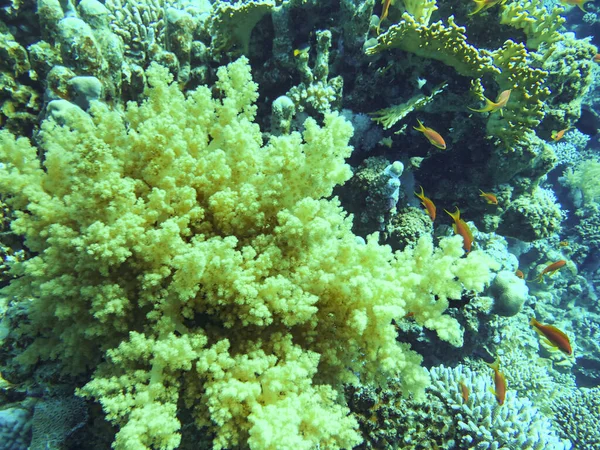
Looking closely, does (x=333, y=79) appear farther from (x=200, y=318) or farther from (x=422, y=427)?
(x=422, y=427)

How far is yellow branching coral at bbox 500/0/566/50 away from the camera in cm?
482

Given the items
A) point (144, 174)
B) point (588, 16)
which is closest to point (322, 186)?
point (144, 174)

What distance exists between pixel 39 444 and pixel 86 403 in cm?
33

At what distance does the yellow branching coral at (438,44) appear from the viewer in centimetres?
419

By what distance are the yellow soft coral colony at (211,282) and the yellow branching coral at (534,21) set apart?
4345 millimetres

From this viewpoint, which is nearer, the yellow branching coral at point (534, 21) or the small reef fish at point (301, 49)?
the small reef fish at point (301, 49)

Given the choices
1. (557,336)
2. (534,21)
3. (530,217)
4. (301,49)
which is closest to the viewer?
(557,336)

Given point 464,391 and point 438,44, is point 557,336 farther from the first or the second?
point 438,44

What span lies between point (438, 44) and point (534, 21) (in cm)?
184

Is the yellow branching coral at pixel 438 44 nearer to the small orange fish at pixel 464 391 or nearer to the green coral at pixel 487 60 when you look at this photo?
the green coral at pixel 487 60

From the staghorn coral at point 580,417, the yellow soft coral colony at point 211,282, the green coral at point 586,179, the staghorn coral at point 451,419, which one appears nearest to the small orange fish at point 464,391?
the staghorn coral at point 451,419

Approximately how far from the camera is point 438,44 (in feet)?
14.3

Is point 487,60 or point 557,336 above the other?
point 487,60

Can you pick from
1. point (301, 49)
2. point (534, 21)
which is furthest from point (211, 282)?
point (534, 21)
